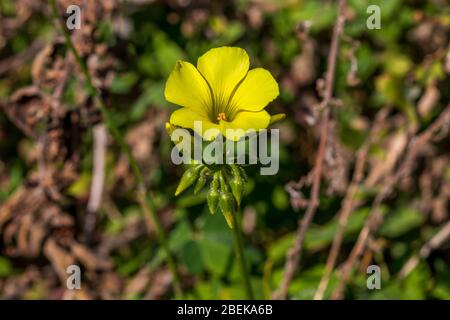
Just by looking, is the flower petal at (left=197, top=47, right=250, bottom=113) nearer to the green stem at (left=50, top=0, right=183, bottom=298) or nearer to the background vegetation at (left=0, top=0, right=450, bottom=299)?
the green stem at (left=50, top=0, right=183, bottom=298)

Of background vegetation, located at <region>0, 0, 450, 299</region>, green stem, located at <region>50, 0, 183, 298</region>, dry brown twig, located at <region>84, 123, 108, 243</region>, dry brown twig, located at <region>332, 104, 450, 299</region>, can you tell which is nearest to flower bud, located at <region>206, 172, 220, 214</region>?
green stem, located at <region>50, 0, 183, 298</region>

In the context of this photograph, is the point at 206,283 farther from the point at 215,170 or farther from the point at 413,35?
the point at 413,35

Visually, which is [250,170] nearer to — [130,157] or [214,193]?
[130,157]

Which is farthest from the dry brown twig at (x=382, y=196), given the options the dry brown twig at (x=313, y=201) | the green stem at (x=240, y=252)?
the green stem at (x=240, y=252)

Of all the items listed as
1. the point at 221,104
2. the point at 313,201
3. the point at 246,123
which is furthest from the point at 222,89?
the point at 313,201

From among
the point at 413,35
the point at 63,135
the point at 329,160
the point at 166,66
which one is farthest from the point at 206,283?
the point at 413,35

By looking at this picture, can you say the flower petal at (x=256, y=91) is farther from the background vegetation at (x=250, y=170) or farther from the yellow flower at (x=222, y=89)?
the background vegetation at (x=250, y=170)
